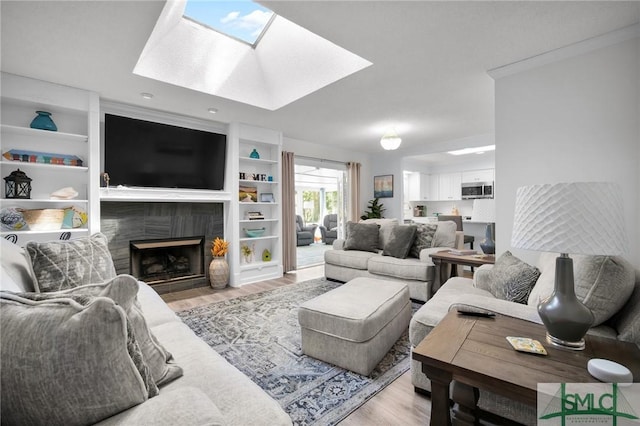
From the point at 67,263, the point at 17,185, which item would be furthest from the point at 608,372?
the point at 17,185

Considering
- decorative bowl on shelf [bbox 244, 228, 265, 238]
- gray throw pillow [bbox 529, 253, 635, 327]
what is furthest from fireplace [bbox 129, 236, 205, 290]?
gray throw pillow [bbox 529, 253, 635, 327]

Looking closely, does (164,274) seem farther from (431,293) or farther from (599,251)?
(599,251)

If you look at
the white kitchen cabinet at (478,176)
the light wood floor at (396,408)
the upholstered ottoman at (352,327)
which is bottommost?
the light wood floor at (396,408)

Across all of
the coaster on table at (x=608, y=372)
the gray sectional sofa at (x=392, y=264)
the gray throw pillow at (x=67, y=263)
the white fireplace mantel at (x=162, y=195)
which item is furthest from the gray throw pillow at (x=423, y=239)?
the gray throw pillow at (x=67, y=263)

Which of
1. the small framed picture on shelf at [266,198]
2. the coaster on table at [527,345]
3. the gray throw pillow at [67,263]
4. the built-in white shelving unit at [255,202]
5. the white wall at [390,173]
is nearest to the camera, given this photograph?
the coaster on table at [527,345]

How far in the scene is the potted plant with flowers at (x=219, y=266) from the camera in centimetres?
404

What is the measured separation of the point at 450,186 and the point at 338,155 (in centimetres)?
365

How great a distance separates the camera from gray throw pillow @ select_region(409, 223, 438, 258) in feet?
12.9

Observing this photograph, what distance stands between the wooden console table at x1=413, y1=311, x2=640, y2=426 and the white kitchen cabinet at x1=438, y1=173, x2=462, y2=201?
22.8ft

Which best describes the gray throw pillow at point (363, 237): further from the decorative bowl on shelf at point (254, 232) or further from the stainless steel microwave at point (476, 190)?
the stainless steel microwave at point (476, 190)

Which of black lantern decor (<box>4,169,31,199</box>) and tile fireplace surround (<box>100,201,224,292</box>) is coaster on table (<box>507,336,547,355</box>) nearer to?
tile fireplace surround (<box>100,201,224,292</box>)

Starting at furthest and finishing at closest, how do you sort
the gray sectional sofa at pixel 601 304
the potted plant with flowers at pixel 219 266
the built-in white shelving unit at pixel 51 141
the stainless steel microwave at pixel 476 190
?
the stainless steel microwave at pixel 476 190 < the potted plant with flowers at pixel 219 266 < the built-in white shelving unit at pixel 51 141 < the gray sectional sofa at pixel 601 304

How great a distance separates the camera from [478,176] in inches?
283

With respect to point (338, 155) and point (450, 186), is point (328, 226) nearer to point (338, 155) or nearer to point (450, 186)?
point (338, 155)
